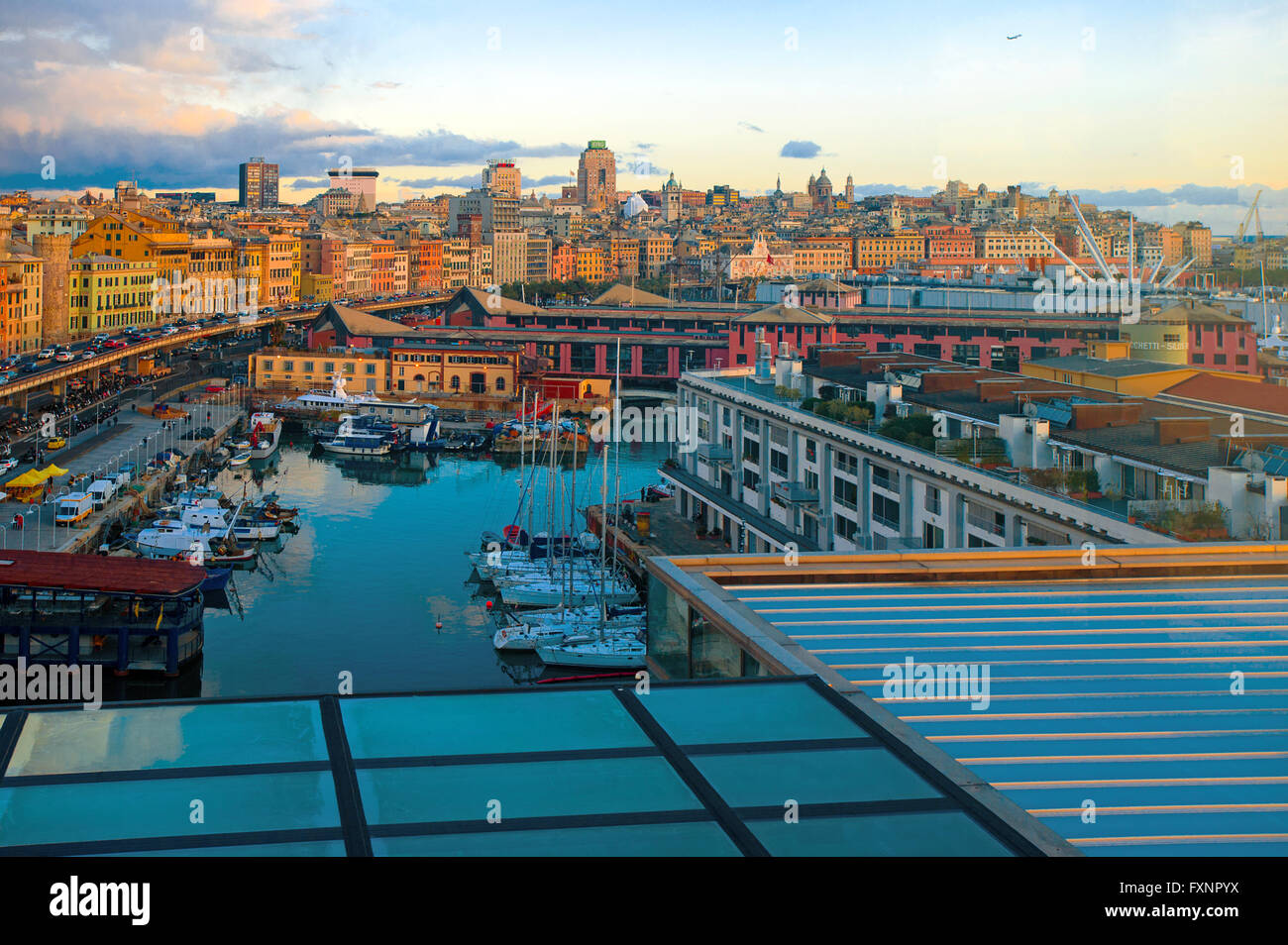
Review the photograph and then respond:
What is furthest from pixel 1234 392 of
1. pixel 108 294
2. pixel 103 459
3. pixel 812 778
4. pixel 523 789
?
pixel 108 294

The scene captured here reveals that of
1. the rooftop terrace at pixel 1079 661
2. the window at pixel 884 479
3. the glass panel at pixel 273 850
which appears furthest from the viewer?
the window at pixel 884 479

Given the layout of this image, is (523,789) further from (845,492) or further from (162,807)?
(845,492)

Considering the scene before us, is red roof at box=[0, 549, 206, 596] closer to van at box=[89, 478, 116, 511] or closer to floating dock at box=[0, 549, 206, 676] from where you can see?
floating dock at box=[0, 549, 206, 676]

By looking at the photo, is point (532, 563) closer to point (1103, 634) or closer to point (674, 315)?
point (1103, 634)

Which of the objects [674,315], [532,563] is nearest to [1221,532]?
[532,563]

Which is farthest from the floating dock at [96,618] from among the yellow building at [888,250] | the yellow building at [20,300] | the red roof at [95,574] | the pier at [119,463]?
the yellow building at [888,250]

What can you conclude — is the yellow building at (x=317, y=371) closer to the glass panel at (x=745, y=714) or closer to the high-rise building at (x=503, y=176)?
the glass panel at (x=745, y=714)
